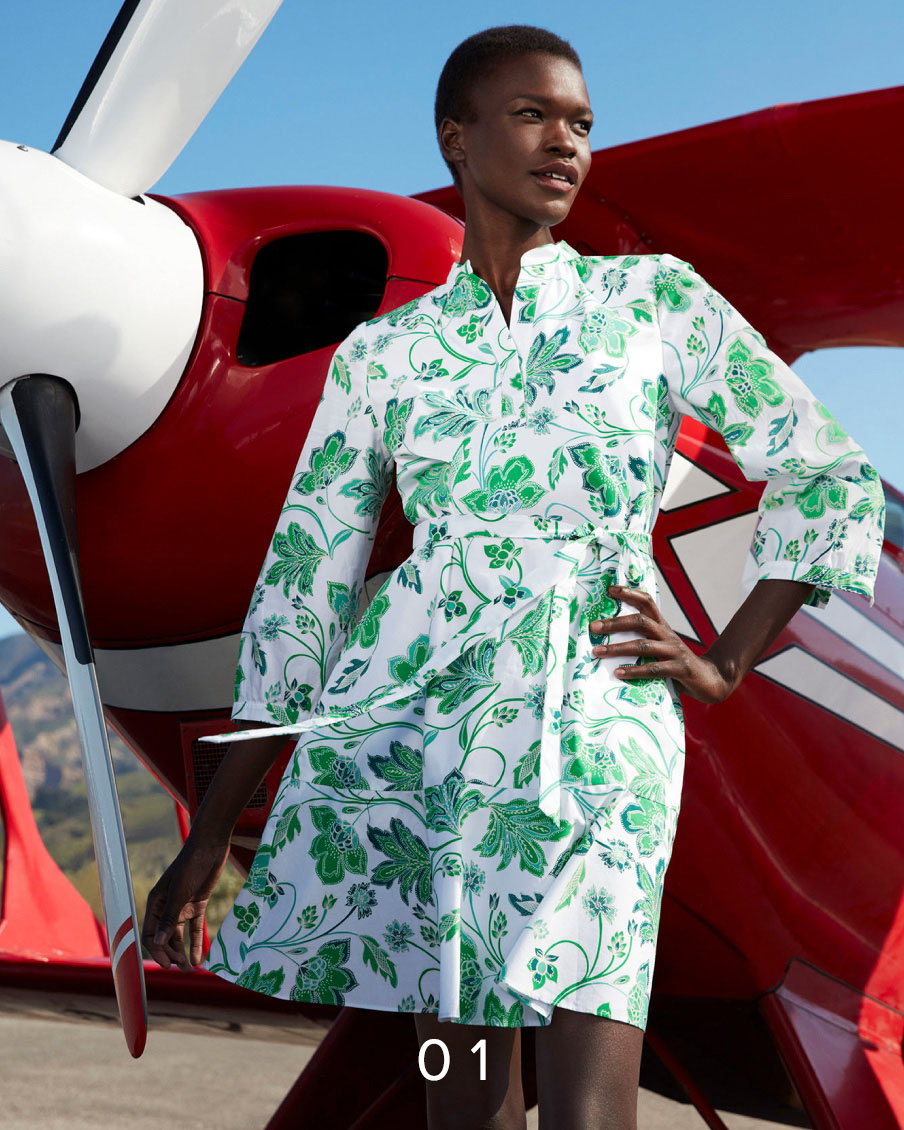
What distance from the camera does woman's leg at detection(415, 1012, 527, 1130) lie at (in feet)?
3.98

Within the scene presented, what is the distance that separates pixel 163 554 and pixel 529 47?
960 mm

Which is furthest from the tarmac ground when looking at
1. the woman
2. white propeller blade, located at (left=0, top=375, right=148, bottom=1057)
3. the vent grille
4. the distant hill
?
the distant hill

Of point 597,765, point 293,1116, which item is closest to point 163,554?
point 597,765

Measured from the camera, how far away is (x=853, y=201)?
2.59 meters

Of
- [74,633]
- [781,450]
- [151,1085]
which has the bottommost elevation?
[151,1085]

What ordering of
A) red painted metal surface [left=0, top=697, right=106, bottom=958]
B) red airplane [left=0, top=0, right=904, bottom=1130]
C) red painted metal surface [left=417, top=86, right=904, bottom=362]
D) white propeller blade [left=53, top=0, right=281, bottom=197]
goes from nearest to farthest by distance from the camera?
red airplane [left=0, top=0, right=904, bottom=1130]
white propeller blade [left=53, top=0, right=281, bottom=197]
red painted metal surface [left=417, top=86, right=904, bottom=362]
red painted metal surface [left=0, top=697, right=106, bottom=958]

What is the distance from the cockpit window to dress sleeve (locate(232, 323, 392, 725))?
2.03 ft

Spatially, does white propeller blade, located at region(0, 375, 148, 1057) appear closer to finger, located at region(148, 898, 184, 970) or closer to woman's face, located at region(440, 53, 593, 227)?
finger, located at region(148, 898, 184, 970)

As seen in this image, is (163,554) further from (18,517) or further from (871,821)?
(871,821)

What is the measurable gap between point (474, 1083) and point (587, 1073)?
0.21 metres

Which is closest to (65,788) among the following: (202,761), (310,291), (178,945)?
(202,761)

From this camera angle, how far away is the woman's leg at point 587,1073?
3.42ft

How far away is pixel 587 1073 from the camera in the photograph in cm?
105

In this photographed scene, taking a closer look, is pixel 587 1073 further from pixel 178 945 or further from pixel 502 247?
pixel 502 247
